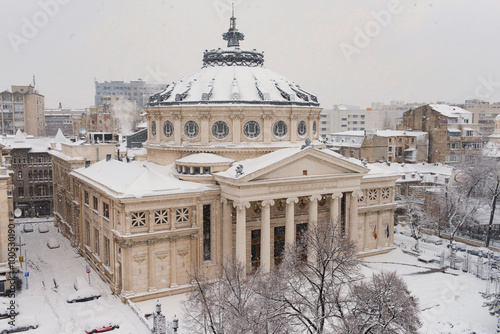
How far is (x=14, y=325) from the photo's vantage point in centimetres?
2975

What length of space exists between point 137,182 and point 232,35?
68.4 feet

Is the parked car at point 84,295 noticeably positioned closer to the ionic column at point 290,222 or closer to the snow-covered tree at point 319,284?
the ionic column at point 290,222

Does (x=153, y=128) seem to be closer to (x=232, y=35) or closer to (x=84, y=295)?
(x=232, y=35)

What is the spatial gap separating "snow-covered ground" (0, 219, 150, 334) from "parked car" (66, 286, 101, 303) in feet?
1.26

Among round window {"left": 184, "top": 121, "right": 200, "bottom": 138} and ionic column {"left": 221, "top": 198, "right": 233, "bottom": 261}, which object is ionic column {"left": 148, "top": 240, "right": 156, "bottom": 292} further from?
round window {"left": 184, "top": 121, "right": 200, "bottom": 138}

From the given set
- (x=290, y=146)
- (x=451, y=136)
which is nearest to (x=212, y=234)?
(x=290, y=146)

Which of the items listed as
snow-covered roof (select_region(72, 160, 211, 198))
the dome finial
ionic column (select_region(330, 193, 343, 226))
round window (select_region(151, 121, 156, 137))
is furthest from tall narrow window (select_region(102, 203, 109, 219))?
the dome finial

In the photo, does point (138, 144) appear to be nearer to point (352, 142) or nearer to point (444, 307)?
point (352, 142)

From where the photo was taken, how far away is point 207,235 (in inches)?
1500

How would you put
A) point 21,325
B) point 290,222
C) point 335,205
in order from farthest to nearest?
point 335,205, point 290,222, point 21,325

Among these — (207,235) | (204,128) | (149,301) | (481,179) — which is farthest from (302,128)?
(481,179)

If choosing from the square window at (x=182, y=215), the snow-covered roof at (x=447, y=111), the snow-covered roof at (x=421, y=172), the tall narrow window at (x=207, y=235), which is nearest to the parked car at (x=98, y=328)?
the square window at (x=182, y=215)

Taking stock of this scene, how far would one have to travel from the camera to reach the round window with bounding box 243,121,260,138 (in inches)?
1644

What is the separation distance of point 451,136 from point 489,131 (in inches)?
1212
